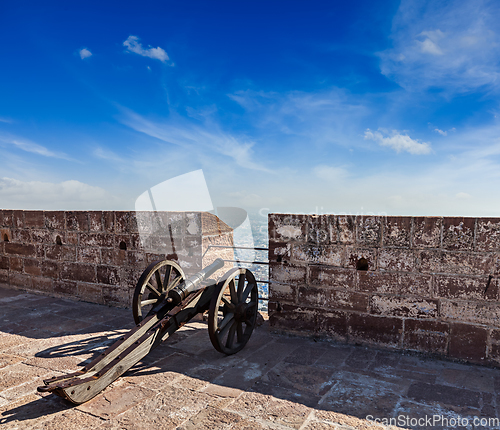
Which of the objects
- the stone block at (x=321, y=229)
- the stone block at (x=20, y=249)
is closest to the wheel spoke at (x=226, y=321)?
the stone block at (x=321, y=229)

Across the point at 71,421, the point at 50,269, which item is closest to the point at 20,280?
the point at 50,269

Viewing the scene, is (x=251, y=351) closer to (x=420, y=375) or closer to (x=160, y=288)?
(x=160, y=288)

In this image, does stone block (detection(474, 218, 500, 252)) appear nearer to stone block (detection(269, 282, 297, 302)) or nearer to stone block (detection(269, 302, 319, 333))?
stone block (detection(269, 302, 319, 333))

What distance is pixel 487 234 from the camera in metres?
3.38

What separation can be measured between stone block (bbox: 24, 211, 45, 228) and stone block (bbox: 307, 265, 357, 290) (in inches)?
183

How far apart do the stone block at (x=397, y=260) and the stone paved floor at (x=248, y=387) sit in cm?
88

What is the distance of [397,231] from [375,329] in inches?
42.4

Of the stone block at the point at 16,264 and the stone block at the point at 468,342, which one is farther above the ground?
the stone block at the point at 16,264

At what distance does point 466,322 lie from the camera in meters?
3.50

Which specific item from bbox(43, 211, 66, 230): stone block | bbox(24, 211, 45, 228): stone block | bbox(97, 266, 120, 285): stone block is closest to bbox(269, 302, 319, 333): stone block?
bbox(97, 266, 120, 285): stone block

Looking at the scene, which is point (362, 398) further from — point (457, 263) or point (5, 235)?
point (5, 235)

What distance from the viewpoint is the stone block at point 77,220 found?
5.55 metres

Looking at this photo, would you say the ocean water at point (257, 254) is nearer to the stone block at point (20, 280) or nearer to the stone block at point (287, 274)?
the stone block at point (287, 274)

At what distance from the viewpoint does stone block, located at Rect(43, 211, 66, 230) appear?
579cm
